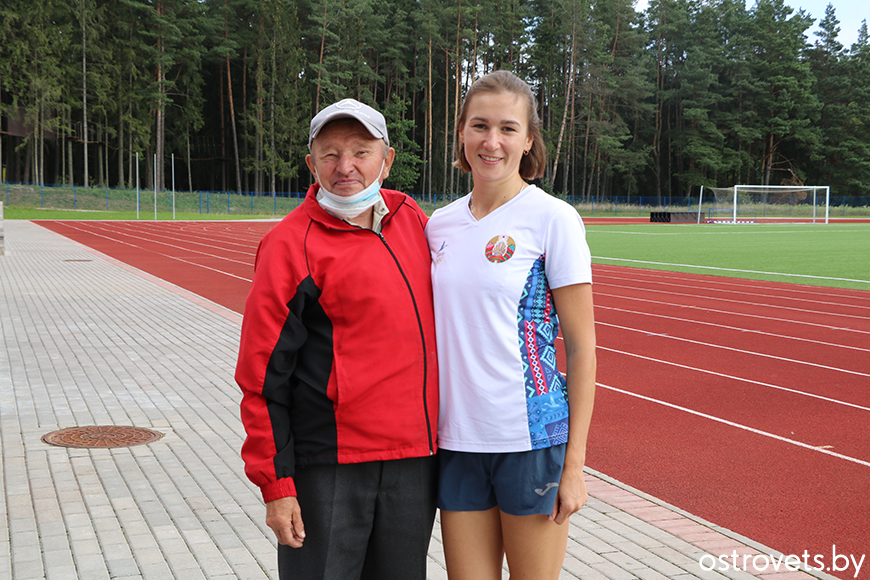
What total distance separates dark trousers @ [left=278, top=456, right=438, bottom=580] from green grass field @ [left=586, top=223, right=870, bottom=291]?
1623 cm

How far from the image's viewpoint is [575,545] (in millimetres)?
4094

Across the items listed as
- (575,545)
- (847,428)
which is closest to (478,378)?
(575,545)

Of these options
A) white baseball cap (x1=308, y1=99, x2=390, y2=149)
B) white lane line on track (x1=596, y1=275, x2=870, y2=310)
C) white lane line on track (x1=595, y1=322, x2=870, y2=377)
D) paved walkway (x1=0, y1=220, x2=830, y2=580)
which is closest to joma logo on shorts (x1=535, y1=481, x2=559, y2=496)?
white baseball cap (x1=308, y1=99, x2=390, y2=149)

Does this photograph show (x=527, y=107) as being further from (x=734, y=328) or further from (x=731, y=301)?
(x=731, y=301)

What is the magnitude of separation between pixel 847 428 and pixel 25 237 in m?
28.1

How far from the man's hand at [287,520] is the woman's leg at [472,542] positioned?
425 millimetres

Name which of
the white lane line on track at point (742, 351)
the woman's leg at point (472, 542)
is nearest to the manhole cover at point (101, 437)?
the woman's leg at point (472, 542)

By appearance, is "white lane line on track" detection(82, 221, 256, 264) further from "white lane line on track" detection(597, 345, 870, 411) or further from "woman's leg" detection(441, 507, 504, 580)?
"woman's leg" detection(441, 507, 504, 580)

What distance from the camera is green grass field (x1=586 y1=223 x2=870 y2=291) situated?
61.7 ft

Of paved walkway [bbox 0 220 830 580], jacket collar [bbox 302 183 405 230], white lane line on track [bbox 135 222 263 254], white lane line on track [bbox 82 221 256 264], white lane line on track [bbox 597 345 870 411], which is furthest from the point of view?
white lane line on track [bbox 135 222 263 254]

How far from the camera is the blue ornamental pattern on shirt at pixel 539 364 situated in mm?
2258

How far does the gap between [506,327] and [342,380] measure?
48 cm

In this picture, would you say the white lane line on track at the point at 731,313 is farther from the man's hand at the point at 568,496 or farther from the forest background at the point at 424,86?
the forest background at the point at 424,86

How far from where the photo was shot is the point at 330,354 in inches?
86.7
